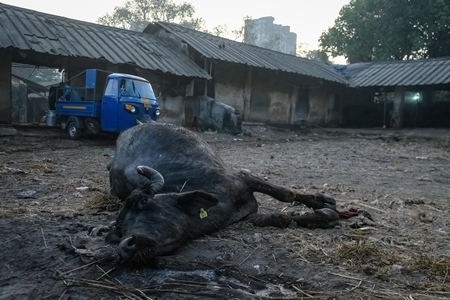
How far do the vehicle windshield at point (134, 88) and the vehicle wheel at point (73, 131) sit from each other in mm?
2003

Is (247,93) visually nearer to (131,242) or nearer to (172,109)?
(172,109)

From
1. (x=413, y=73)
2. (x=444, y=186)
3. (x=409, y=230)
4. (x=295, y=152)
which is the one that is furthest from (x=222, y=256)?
(x=413, y=73)

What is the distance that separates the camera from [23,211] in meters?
4.35

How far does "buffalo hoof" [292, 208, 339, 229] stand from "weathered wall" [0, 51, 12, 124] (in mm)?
11727

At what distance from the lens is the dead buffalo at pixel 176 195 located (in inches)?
120

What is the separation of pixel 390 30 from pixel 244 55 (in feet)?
41.9

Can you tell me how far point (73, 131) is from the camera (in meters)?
12.6

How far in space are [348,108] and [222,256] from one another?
76.6 feet

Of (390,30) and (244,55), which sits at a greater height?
(390,30)

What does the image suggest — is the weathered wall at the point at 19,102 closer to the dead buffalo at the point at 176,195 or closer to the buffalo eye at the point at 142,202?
the dead buffalo at the point at 176,195

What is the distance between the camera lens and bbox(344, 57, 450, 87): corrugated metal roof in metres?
20.4

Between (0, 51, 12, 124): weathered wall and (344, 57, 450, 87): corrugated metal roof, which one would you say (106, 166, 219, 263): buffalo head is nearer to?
(0, 51, 12, 124): weathered wall

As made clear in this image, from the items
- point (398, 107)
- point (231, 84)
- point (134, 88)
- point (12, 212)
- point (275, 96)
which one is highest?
point (231, 84)

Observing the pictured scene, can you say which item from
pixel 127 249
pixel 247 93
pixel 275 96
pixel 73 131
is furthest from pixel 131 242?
pixel 275 96
